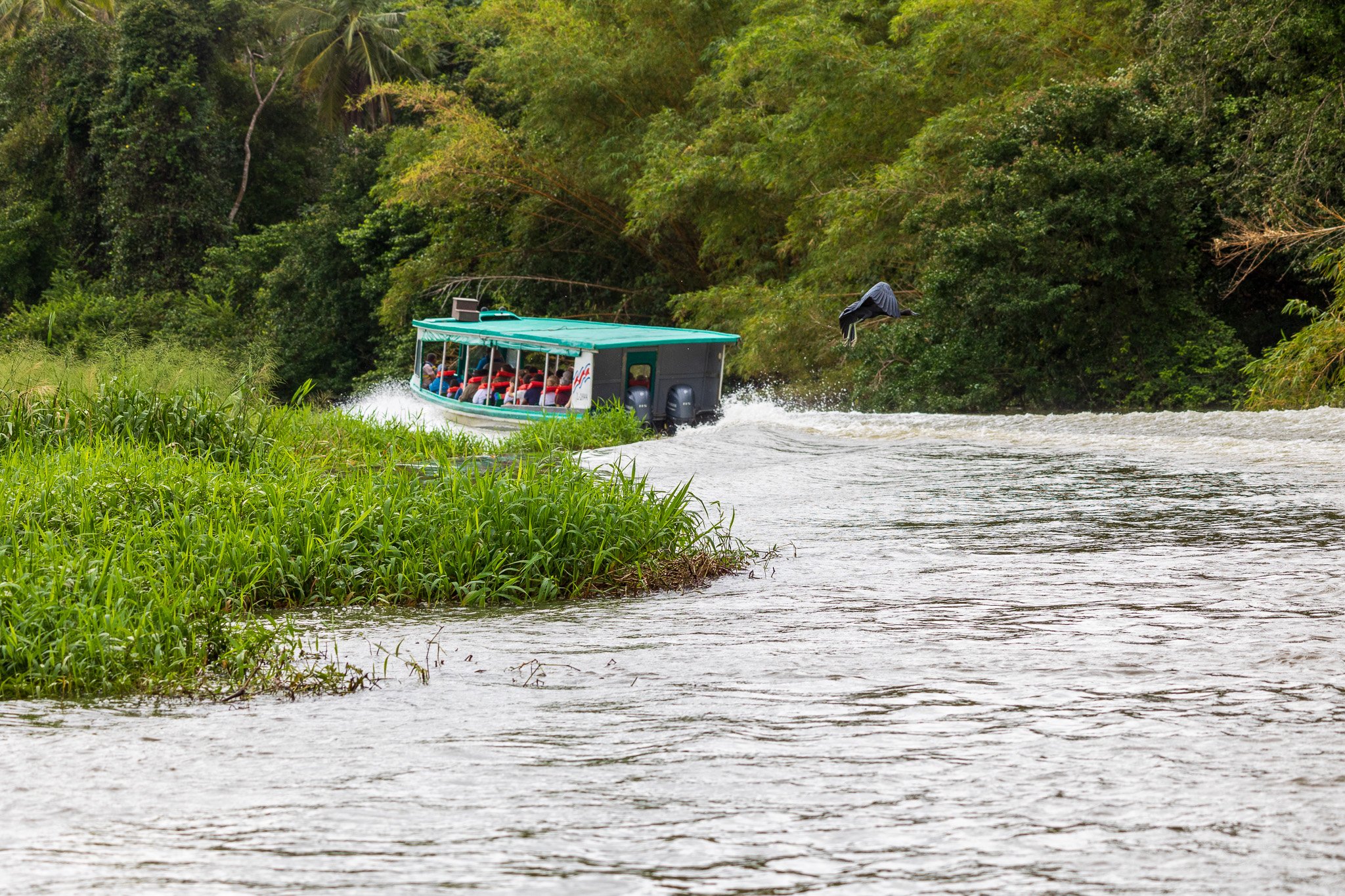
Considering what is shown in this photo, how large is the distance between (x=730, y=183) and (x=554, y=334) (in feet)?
24.9

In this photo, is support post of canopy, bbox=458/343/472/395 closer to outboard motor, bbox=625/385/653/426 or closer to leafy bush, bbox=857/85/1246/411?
outboard motor, bbox=625/385/653/426

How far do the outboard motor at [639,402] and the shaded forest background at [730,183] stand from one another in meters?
4.58

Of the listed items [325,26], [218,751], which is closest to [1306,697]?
[218,751]

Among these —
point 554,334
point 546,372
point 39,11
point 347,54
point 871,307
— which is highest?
point 39,11

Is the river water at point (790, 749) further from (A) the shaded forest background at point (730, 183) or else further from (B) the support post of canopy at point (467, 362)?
(B) the support post of canopy at point (467, 362)

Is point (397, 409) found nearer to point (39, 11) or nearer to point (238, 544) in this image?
point (238, 544)

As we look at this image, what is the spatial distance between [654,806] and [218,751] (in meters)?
1.47

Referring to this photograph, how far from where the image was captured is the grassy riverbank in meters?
5.00

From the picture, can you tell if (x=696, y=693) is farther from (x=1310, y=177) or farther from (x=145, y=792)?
(x=1310, y=177)

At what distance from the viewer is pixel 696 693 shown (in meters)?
4.76

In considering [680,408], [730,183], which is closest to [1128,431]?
[680,408]

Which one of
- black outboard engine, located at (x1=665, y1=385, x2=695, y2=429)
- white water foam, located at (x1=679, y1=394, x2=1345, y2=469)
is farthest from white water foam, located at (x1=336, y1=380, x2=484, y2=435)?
white water foam, located at (x1=679, y1=394, x2=1345, y2=469)

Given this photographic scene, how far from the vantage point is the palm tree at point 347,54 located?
114 feet

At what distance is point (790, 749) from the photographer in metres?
4.04
